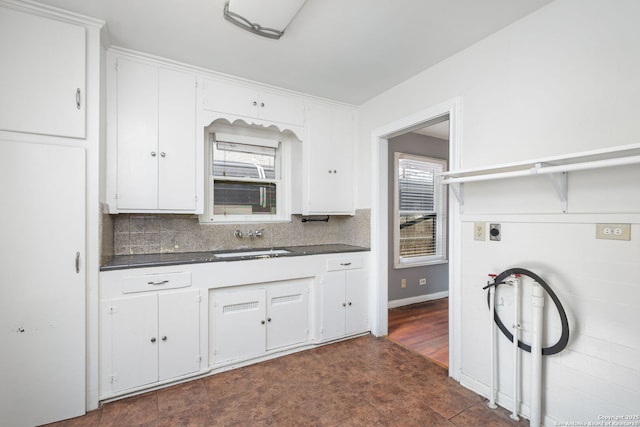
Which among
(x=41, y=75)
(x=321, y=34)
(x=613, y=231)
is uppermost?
(x=321, y=34)

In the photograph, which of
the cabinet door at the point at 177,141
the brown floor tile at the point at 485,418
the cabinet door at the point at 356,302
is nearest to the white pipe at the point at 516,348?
the brown floor tile at the point at 485,418

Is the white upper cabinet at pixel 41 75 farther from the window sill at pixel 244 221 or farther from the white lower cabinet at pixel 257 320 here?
the white lower cabinet at pixel 257 320

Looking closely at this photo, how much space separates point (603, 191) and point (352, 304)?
2164 mm

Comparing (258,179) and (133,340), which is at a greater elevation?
(258,179)

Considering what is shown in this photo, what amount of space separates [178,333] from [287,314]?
0.91 m

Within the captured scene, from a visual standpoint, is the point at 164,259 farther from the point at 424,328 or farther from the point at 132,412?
the point at 424,328

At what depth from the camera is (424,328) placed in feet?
10.6

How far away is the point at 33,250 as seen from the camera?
175cm

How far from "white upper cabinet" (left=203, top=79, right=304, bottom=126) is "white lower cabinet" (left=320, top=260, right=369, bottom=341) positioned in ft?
5.16

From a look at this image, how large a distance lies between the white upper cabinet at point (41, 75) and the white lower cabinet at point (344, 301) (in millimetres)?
2323

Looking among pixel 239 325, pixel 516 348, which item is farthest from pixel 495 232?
pixel 239 325

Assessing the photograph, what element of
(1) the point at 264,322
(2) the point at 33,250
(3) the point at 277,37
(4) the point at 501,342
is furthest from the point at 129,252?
(4) the point at 501,342

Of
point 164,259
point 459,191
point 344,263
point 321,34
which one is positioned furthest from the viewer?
point 344,263

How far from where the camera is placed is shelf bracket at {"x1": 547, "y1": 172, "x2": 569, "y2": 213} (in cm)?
159
